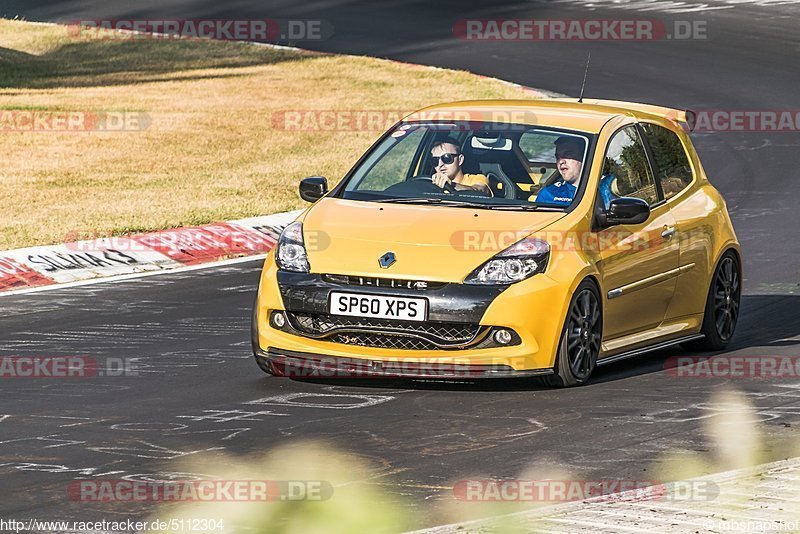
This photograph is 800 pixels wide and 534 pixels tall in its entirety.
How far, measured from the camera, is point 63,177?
20625mm

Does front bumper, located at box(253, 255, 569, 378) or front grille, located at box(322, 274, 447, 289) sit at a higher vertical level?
front grille, located at box(322, 274, 447, 289)

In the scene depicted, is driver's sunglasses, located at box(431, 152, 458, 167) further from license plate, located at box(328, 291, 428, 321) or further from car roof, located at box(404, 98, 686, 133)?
license plate, located at box(328, 291, 428, 321)

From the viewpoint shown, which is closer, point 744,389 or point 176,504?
point 176,504

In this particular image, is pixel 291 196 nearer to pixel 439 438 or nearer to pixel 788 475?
pixel 439 438

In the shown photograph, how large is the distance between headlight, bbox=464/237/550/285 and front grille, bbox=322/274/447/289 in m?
0.21

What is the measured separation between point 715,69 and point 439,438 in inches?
852

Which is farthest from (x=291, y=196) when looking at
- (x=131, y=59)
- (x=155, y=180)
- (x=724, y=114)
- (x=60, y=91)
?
(x=131, y=59)

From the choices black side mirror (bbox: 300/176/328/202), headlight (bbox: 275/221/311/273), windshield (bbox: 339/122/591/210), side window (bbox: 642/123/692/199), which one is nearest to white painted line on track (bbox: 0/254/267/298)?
black side mirror (bbox: 300/176/328/202)

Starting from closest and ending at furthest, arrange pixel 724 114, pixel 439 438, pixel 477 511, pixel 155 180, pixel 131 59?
pixel 477 511, pixel 439 438, pixel 155 180, pixel 724 114, pixel 131 59

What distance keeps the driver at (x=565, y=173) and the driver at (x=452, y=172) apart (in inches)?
15.2

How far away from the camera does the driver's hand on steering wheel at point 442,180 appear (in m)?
10.8

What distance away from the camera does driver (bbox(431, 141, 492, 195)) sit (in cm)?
1073

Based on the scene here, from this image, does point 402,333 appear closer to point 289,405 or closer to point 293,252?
point 289,405

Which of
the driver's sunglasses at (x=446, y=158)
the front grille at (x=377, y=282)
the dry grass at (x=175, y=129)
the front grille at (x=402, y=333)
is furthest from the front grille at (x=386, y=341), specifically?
the dry grass at (x=175, y=129)
